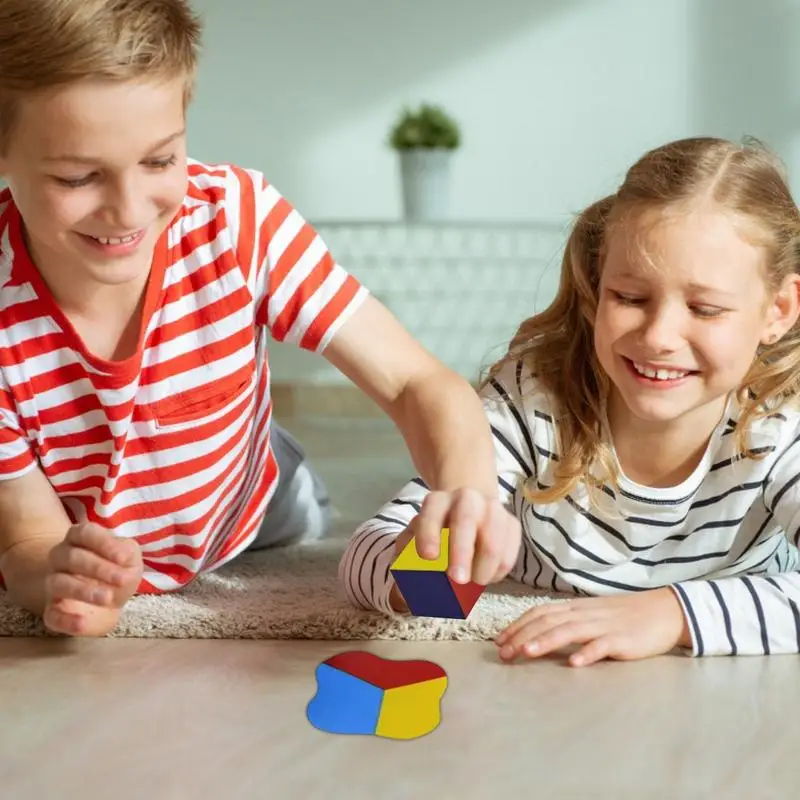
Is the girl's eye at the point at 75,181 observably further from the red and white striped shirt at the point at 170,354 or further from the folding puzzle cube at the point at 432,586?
the folding puzzle cube at the point at 432,586

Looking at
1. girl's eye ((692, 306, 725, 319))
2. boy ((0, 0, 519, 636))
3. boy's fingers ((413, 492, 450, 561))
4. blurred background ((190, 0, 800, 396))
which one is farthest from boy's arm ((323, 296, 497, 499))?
blurred background ((190, 0, 800, 396))

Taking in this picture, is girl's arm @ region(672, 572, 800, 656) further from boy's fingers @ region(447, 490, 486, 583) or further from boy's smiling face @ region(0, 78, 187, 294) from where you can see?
boy's smiling face @ region(0, 78, 187, 294)

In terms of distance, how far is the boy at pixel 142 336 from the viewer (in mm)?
839

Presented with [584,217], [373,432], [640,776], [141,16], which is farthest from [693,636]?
[373,432]

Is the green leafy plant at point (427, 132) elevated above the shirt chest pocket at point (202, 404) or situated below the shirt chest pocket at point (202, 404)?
above

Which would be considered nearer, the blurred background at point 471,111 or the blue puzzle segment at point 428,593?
the blue puzzle segment at point 428,593

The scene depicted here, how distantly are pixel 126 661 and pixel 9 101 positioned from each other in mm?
421

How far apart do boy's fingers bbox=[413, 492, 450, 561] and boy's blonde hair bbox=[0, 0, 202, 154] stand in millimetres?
370

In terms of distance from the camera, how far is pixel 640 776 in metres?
0.68

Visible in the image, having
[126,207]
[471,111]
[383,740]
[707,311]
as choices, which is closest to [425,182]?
[471,111]

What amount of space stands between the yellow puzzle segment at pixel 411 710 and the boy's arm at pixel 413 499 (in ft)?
0.45

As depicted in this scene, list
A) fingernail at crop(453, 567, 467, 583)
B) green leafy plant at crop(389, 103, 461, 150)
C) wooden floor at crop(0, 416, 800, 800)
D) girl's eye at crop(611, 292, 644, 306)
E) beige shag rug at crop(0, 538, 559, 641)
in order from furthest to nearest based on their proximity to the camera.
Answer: green leafy plant at crop(389, 103, 461, 150) → girl's eye at crop(611, 292, 644, 306) → beige shag rug at crop(0, 538, 559, 641) → fingernail at crop(453, 567, 467, 583) → wooden floor at crop(0, 416, 800, 800)

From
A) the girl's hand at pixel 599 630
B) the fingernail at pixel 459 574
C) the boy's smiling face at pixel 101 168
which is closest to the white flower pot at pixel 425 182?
the boy's smiling face at pixel 101 168

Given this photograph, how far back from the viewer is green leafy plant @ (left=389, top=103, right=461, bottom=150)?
291 cm
